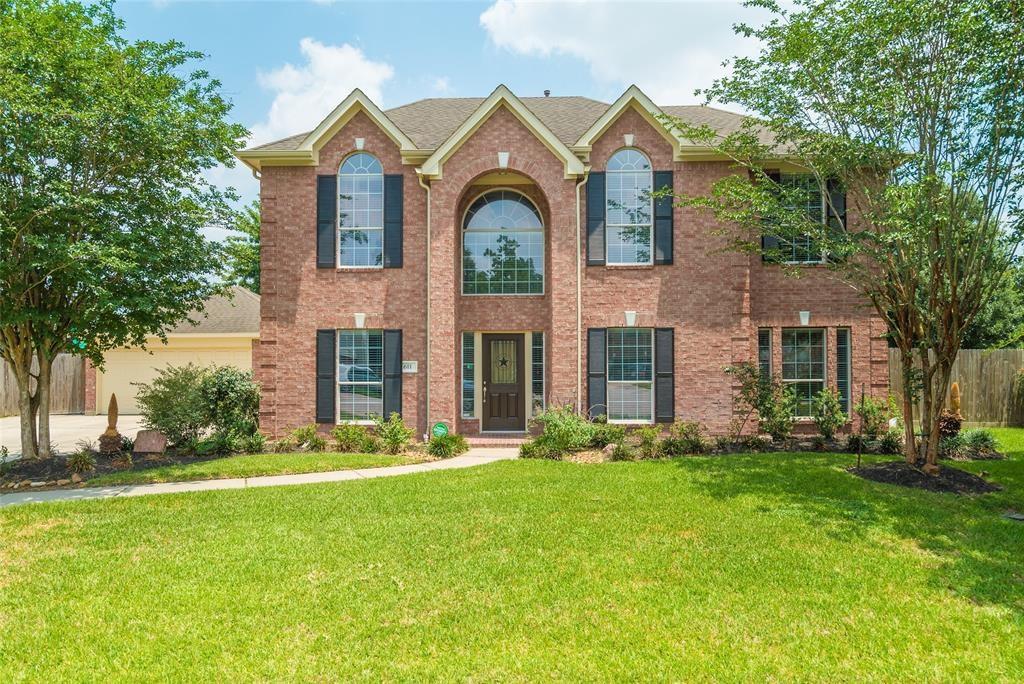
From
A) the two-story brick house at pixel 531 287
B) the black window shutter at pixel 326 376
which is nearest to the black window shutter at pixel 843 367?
the two-story brick house at pixel 531 287

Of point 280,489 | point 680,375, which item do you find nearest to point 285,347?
point 280,489

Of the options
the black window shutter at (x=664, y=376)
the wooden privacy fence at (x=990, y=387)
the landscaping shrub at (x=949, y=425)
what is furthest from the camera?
the wooden privacy fence at (x=990, y=387)

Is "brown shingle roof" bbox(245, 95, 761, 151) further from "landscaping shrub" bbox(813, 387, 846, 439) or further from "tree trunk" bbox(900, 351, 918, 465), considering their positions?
"tree trunk" bbox(900, 351, 918, 465)

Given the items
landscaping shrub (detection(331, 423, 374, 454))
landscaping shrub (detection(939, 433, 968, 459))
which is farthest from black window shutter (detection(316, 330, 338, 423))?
landscaping shrub (detection(939, 433, 968, 459))

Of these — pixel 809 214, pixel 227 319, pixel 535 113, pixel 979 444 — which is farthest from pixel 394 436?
pixel 227 319

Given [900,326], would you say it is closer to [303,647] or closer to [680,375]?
[680,375]

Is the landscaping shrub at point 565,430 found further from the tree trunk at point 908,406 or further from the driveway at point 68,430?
the driveway at point 68,430

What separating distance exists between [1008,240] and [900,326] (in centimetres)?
181

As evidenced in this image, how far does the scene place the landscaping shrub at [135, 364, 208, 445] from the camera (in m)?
11.3

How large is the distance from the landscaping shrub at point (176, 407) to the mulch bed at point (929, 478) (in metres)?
12.0

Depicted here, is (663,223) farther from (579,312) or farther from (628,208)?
(579,312)

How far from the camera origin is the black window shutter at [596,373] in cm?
1230

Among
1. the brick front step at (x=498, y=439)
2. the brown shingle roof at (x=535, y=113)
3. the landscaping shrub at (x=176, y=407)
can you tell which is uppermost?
the brown shingle roof at (x=535, y=113)

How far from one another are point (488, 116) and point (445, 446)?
23.1 feet
